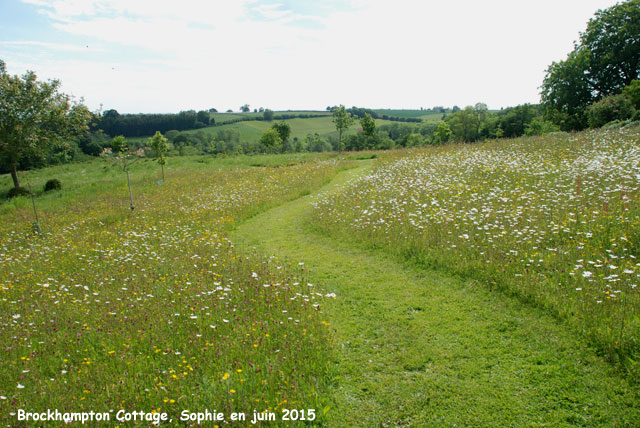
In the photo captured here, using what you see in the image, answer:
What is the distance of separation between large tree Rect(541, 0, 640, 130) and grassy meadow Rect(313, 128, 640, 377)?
2163 cm

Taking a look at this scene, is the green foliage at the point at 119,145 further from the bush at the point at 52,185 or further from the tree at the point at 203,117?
the tree at the point at 203,117

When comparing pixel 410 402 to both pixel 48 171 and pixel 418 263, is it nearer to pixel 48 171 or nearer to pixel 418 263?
pixel 418 263

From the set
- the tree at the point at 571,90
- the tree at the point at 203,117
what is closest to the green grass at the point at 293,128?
the tree at the point at 203,117

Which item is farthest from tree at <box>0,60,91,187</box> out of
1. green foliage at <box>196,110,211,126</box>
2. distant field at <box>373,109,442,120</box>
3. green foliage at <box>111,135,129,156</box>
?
distant field at <box>373,109,442,120</box>

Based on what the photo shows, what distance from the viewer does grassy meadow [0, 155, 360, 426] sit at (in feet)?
14.5

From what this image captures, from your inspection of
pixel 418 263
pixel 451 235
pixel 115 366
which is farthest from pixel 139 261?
pixel 451 235

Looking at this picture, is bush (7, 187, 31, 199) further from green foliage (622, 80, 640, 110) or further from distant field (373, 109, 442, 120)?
distant field (373, 109, 442, 120)

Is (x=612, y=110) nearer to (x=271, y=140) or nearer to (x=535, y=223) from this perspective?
(x=535, y=223)

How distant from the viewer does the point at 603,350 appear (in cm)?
480

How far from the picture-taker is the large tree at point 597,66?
31.5m

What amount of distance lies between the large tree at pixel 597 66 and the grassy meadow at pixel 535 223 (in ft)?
70.9

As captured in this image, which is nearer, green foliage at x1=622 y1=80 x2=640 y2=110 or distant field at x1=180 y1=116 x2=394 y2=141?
green foliage at x1=622 y1=80 x2=640 y2=110

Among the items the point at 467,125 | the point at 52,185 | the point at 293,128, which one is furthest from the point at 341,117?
the point at 293,128

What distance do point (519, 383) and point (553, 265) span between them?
11.3ft
